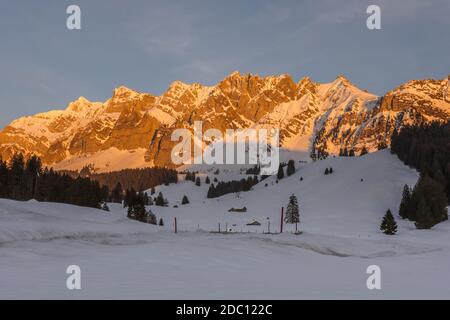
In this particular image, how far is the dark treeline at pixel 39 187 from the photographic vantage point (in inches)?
3944

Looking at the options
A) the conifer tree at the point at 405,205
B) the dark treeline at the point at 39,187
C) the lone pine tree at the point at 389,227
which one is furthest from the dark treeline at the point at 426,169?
the dark treeline at the point at 39,187

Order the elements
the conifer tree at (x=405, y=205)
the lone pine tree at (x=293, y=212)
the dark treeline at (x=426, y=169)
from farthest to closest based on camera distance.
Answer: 1. the lone pine tree at (x=293, y=212)
2. the conifer tree at (x=405, y=205)
3. the dark treeline at (x=426, y=169)

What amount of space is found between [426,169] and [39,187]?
3979 inches

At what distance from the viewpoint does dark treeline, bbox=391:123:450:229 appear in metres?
81.7

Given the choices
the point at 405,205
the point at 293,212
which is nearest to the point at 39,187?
the point at 293,212

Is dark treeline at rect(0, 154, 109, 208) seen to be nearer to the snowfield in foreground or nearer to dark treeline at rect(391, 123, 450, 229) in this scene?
the snowfield in foreground

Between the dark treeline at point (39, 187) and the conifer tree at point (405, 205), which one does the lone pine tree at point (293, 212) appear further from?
the dark treeline at point (39, 187)

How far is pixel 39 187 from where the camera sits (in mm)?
114750

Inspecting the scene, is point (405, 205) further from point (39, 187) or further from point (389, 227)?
point (39, 187)

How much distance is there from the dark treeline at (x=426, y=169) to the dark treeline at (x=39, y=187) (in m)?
69.7

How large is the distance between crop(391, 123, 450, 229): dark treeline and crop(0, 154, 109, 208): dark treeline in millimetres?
69731
